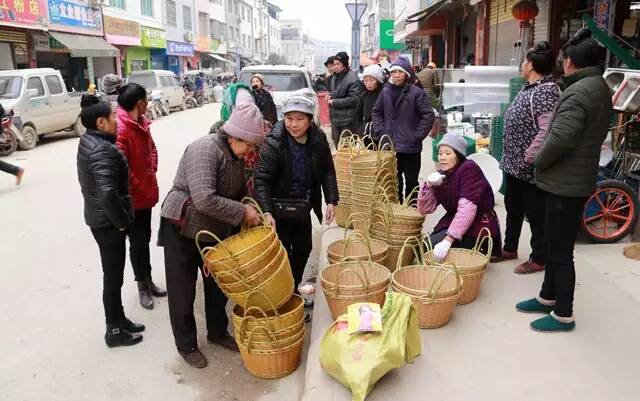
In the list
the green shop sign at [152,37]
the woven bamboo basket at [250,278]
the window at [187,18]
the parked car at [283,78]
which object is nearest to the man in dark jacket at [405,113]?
the woven bamboo basket at [250,278]

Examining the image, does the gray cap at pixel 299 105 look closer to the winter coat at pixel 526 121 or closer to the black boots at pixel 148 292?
the winter coat at pixel 526 121

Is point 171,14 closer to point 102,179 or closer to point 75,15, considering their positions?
point 75,15

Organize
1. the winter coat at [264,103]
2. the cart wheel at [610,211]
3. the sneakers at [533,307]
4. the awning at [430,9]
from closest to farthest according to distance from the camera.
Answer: the sneakers at [533,307], the cart wheel at [610,211], the winter coat at [264,103], the awning at [430,9]

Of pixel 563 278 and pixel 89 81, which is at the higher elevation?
pixel 89 81

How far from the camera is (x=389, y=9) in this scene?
50.1 m

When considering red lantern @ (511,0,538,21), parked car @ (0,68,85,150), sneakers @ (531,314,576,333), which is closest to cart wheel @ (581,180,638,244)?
sneakers @ (531,314,576,333)

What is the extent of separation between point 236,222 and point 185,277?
0.55m

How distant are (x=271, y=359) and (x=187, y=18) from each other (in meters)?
41.4

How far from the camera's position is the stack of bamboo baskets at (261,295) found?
2.91 metres

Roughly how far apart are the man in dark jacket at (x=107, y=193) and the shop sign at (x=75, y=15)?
20.0 metres

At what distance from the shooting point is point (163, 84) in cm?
2194

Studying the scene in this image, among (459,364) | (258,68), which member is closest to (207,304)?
(459,364)

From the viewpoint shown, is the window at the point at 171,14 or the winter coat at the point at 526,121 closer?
the winter coat at the point at 526,121

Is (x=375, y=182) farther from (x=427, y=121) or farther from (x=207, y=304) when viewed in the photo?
(x=207, y=304)
